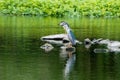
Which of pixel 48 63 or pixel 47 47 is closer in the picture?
pixel 48 63

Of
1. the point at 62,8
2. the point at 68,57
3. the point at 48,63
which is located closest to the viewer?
the point at 48,63

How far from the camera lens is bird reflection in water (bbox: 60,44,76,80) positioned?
1546 centimetres

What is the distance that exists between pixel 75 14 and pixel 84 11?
136cm

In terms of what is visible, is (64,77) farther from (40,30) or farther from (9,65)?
(40,30)

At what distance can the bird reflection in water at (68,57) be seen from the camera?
1546 centimetres

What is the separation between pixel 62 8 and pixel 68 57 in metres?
28.6

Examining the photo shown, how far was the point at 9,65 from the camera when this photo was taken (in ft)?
53.5

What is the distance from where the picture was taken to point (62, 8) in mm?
47094

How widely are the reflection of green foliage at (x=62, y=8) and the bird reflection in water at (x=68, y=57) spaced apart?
997 inches

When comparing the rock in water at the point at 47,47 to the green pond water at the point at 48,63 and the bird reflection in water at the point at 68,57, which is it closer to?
the green pond water at the point at 48,63

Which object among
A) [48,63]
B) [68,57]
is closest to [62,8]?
[68,57]

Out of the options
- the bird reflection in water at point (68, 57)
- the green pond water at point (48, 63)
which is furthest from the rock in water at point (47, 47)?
the bird reflection in water at point (68, 57)

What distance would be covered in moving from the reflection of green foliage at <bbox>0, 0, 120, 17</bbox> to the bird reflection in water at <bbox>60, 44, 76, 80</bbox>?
25336mm

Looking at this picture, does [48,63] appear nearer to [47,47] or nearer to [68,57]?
[68,57]
